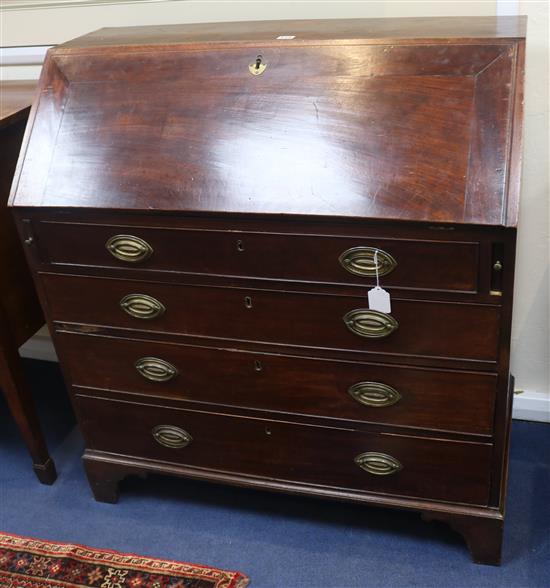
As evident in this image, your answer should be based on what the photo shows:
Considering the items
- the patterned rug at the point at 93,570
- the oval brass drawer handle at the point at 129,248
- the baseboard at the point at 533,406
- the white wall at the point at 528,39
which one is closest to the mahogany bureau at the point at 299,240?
the oval brass drawer handle at the point at 129,248

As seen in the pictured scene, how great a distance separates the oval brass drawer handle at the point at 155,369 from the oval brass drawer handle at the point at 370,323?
47 centimetres

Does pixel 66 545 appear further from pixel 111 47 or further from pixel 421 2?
pixel 421 2

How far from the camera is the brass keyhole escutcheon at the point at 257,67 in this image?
1609 millimetres

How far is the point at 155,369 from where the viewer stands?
1839 millimetres

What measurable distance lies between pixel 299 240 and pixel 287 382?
38 centimetres

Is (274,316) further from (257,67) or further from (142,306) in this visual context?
(257,67)

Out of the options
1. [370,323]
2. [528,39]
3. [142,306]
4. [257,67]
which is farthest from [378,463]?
[528,39]

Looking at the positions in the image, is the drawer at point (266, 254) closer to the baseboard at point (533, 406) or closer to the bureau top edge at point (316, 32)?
the bureau top edge at point (316, 32)

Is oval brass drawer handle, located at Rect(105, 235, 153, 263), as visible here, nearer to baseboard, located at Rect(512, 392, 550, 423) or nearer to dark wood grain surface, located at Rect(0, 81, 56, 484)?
dark wood grain surface, located at Rect(0, 81, 56, 484)

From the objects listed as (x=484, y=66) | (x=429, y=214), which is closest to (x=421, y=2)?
(x=484, y=66)

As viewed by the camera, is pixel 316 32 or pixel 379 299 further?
pixel 316 32

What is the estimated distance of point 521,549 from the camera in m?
1.88

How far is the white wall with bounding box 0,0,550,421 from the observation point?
1.88m

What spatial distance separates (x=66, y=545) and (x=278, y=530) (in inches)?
21.7
